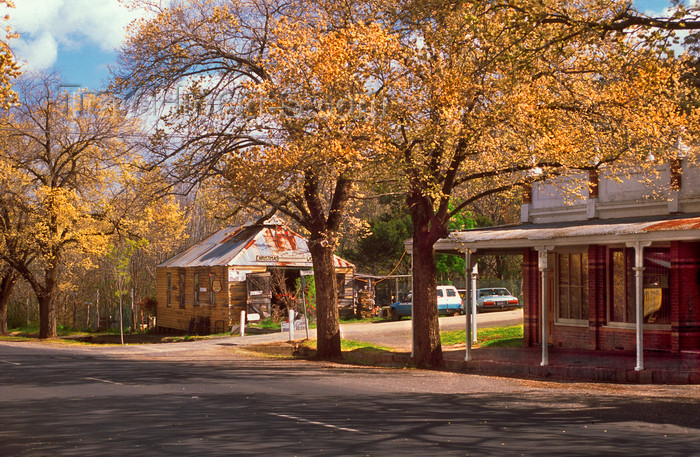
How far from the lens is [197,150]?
64.5 feet

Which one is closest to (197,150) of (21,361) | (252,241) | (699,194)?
(21,361)

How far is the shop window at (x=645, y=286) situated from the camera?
19.0 meters

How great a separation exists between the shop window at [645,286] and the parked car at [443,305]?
2018 cm

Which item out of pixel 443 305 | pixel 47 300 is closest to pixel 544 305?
pixel 443 305

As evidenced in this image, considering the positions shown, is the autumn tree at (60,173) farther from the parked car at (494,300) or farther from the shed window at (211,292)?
the parked car at (494,300)

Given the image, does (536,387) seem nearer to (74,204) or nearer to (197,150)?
(197,150)

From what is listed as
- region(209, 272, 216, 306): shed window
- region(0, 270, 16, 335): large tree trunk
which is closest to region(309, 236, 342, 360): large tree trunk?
region(209, 272, 216, 306): shed window

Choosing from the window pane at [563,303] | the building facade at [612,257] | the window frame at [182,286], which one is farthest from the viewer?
the window frame at [182,286]

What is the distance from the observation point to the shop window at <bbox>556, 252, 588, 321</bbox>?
21.2 m

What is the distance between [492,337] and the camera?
86.5 ft

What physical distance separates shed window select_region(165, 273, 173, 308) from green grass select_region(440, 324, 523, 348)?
19546 millimetres

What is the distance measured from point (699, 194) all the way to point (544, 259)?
3.98 meters

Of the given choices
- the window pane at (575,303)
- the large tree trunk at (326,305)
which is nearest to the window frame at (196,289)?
the large tree trunk at (326,305)

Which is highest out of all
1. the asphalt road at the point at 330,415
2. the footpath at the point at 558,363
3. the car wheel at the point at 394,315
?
the asphalt road at the point at 330,415
